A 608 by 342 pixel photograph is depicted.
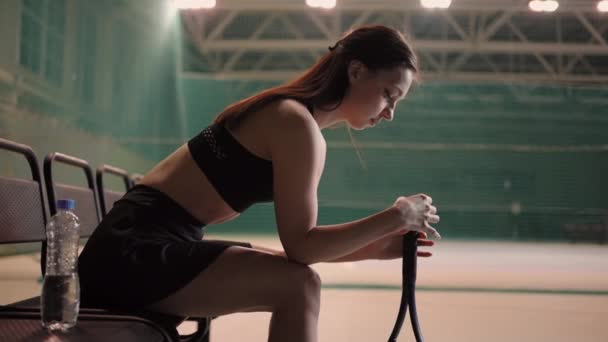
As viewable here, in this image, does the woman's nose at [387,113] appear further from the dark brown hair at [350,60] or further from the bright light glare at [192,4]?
the bright light glare at [192,4]

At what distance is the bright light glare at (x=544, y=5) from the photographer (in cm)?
627

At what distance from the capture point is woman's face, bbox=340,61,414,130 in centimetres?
130

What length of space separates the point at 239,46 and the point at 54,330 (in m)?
6.42

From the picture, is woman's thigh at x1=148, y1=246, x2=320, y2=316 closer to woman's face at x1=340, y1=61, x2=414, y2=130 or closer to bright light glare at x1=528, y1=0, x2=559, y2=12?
woman's face at x1=340, y1=61, x2=414, y2=130

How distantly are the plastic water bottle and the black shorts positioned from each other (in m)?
0.04

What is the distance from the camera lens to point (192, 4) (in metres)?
6.14

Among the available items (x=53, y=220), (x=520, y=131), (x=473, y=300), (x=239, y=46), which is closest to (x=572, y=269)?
(x=520, y=131)

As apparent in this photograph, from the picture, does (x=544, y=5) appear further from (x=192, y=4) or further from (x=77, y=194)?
(x=77, y=194)

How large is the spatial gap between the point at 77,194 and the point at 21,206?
0.42 metres

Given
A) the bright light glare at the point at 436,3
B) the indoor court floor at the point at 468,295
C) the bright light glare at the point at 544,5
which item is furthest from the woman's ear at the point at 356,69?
the bright light glare at the point at 544,5

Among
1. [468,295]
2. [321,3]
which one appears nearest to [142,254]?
[468,295]

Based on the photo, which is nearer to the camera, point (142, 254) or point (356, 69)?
point (142, 254)

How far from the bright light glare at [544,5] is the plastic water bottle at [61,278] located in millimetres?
5849

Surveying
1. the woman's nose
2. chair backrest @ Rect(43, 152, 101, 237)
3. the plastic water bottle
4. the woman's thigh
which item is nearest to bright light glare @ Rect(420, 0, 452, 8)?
chair backrest @ Rect(43, 152, 101, 237)
